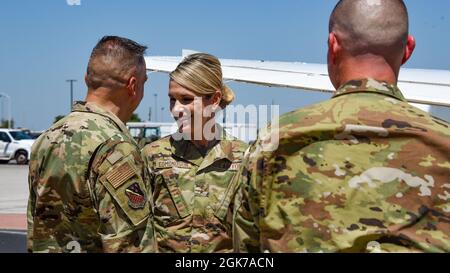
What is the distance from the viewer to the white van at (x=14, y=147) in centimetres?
3139

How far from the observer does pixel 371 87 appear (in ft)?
6.52

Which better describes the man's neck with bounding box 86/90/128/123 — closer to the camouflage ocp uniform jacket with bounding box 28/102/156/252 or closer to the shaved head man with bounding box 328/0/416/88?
the camouflage ocp uniform jacket with bounding box 28/102/156/252

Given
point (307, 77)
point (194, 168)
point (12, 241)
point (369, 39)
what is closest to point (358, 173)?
point (369, 39)

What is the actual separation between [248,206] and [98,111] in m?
1.11

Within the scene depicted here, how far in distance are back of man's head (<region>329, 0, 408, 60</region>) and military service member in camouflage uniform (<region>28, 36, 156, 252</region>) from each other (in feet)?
3.48

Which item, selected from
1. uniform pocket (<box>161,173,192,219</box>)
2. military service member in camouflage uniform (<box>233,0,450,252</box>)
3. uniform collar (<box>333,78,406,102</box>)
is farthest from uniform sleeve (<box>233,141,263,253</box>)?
uniform pocket (<box>161,173,192,219</box>)

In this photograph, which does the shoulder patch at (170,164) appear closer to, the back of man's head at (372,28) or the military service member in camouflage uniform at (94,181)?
the military service member in camouflage uniform at (94,181)

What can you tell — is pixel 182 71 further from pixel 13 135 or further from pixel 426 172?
pixel 13 135

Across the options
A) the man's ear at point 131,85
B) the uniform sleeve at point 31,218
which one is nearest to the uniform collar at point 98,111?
the man's ear at point 131,85

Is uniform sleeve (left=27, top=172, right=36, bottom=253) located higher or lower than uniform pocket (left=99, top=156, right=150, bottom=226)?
lower

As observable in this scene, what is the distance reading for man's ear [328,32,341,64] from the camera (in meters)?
2.05

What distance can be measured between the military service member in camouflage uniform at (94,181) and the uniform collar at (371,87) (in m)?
1.01

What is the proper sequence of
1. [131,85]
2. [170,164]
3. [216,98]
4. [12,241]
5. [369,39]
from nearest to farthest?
[369,39], [131,85], [170,164], [216,98], [12,241]

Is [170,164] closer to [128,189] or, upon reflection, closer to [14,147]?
[128,189]
